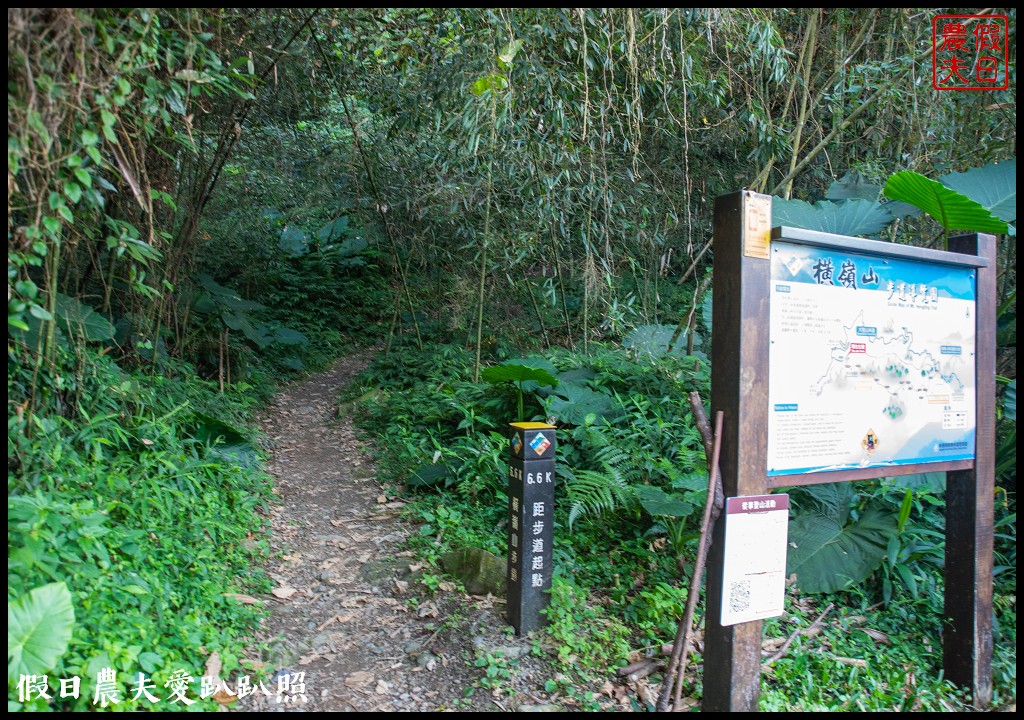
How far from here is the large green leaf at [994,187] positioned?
180 inches

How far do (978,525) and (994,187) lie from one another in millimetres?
2600

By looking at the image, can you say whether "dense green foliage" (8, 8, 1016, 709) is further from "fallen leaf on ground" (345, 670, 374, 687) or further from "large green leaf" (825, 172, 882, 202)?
"fallen leaf on ground" (345, 670, 374, 687)

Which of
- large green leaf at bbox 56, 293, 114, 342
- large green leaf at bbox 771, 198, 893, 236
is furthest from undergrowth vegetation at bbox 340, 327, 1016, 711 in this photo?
large green leaf at bbox 56, 293, 114, 342

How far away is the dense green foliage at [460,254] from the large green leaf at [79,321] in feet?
0.12

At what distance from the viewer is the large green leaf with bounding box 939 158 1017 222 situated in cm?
457

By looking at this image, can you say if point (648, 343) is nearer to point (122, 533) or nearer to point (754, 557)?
point (754, 557)

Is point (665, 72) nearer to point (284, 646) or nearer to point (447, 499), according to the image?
point (447, 499)

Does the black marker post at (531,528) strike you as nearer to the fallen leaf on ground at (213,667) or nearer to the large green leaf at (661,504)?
the large green leaf at (661,504)

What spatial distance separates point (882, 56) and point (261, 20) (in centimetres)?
576

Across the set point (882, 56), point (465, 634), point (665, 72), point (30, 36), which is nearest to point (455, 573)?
point (465, 634)

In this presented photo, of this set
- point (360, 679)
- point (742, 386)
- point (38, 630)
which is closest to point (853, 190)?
point (742, 386)

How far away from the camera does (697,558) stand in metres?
2.77

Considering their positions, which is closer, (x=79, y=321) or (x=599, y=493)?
(x=79, y=321)

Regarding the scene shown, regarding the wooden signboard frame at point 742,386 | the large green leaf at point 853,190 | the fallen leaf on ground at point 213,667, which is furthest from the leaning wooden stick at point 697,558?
the large green leaf at point 853,190
